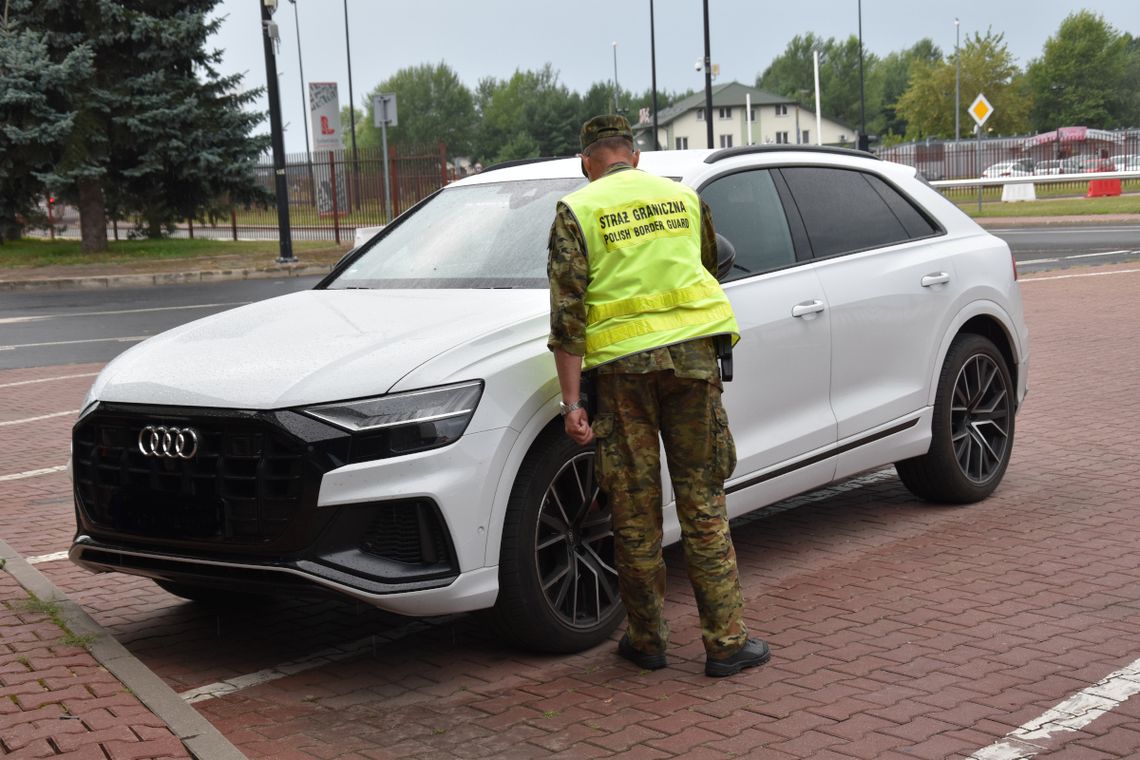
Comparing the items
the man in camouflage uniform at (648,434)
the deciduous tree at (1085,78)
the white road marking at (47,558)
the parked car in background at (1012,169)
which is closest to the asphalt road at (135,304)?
the white road marking at (47,558)

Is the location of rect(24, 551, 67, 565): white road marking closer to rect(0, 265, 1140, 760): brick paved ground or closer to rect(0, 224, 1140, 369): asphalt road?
rect(0, 265, 1140, 760): brick paved ground

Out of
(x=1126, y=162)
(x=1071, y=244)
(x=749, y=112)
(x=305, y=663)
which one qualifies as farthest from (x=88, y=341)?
(x=749, y=112)

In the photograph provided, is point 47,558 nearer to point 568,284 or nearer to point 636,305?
point 568,284

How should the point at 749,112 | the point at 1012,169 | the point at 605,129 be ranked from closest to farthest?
the point at 605,129
the point at 1012,169
the point at 749,112

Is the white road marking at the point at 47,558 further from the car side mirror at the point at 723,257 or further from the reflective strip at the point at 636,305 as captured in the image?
the car side mirror at the point at 723,257

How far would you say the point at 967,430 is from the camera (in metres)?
6.70

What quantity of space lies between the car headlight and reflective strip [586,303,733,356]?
445mm

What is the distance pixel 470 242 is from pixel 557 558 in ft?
5.02

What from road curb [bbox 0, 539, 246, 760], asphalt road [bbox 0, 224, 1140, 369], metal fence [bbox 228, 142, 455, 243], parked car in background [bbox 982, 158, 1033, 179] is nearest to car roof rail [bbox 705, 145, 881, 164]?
road curb [bbox 0, 539, 246, 760]

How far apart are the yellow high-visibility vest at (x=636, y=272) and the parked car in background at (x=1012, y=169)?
159 ft

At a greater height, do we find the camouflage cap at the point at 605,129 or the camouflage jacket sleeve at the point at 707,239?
the camouflage cap at the point at 605,129

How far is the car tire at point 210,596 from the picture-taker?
18.0ft

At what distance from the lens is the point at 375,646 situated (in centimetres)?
518

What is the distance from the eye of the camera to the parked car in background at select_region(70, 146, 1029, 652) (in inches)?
171
